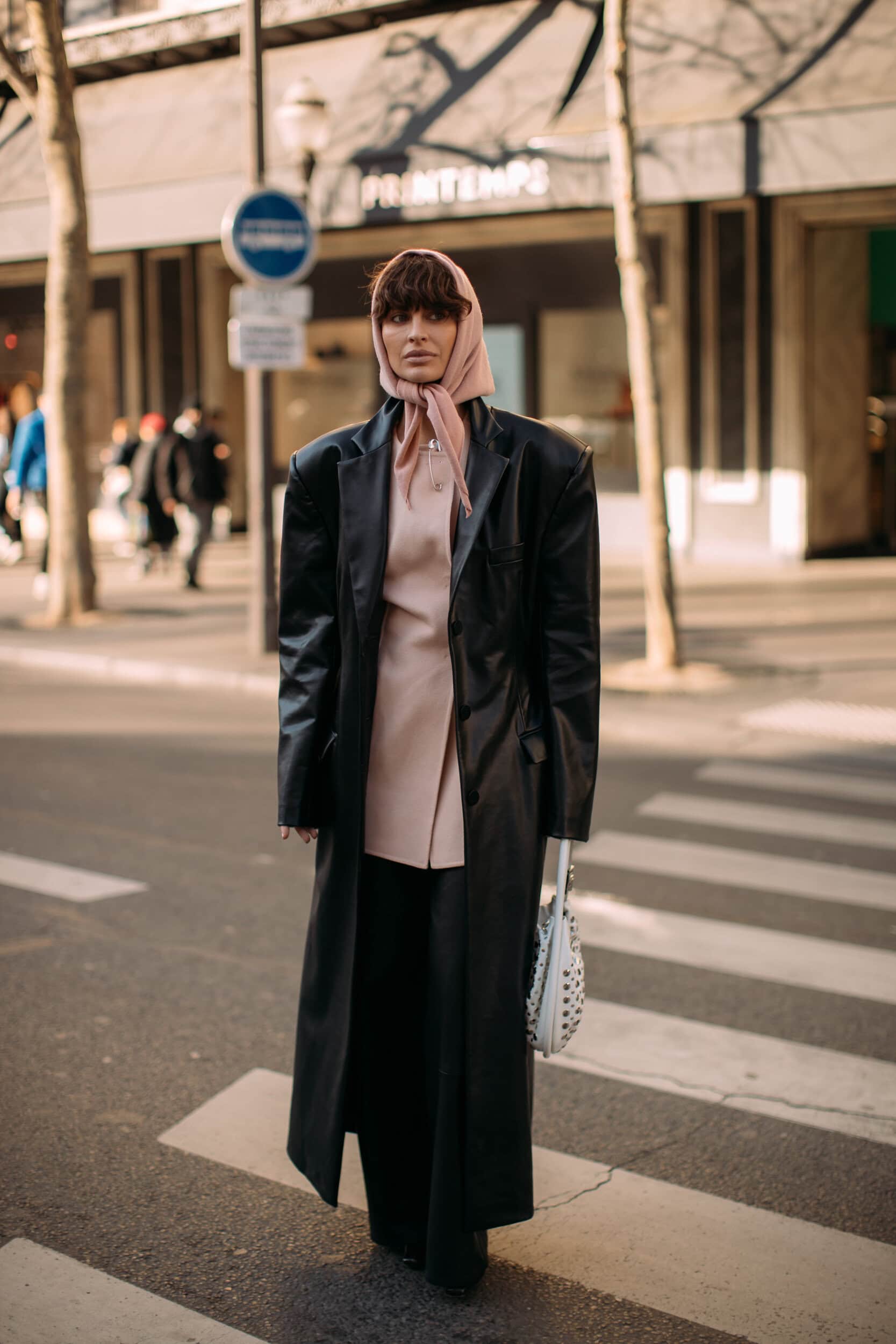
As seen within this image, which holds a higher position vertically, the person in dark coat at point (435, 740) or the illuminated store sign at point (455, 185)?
the illuminated store sign at point (455, 185)

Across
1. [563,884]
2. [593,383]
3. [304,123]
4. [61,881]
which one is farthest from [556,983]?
[593,383]

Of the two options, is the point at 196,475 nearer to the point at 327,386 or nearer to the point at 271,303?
the point at 271,303

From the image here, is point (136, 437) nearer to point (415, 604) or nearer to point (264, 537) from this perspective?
point (264, 537)

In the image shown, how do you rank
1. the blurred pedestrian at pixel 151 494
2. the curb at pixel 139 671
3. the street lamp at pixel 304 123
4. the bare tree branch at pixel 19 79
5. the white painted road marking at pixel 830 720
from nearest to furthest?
the white painted road marking at pixel 830 720, the curb at pixel 139 671, the bare tree branch at pixel 19 79, the street lamp at pixel 304 123, the blurred pedestrian at pixel 151 494

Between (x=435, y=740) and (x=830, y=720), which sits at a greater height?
(x=435, y=740)

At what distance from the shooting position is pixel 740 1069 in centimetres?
421

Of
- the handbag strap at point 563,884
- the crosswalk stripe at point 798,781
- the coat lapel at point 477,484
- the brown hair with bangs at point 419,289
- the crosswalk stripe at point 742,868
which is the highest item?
the brown hair with bangs at point 419,289

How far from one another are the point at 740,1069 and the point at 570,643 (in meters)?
1.79

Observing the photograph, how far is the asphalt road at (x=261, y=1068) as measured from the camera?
305 centimetres

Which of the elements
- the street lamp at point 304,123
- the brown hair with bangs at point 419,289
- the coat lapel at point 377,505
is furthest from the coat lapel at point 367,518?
the street lamp at point 304,123

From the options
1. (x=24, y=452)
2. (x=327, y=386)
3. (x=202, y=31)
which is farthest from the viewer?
(x=327, y=386)

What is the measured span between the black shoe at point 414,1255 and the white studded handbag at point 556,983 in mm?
554

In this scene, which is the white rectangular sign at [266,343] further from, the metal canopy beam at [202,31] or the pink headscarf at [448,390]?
the pink headscarf at [448,390]

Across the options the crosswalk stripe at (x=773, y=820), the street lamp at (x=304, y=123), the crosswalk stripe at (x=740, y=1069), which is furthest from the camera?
the street lamp at (x=304, y=123)
